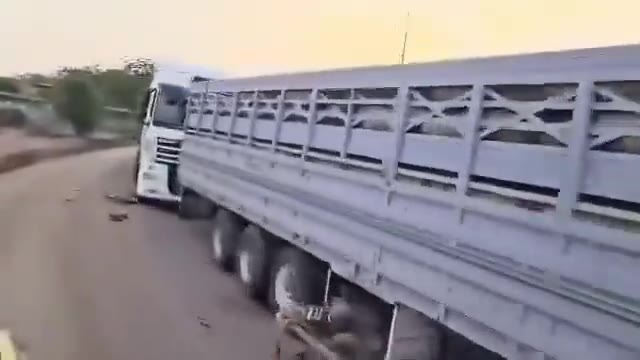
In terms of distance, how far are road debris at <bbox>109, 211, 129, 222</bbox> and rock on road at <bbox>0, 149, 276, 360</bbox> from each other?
0.16m

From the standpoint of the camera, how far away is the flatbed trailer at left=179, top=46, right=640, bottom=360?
3.24 meters

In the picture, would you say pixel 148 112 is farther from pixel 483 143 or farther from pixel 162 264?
pixel 483 143

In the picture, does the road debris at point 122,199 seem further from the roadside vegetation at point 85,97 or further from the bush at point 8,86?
the bush at point 8,86

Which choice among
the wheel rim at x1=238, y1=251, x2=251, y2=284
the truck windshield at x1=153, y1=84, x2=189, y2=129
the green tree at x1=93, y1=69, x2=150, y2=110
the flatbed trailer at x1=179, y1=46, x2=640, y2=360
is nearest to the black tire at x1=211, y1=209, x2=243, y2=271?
the wheel rim at x1=238, y1=251, x2=251, y2=284

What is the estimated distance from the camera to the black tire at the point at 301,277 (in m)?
7.01

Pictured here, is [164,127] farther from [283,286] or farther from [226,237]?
[283,286]

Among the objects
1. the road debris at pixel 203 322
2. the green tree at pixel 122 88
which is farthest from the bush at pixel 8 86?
the road debris at pixel 203 322

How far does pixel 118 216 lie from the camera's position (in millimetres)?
15234

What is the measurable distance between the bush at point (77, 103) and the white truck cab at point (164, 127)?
1148 inches

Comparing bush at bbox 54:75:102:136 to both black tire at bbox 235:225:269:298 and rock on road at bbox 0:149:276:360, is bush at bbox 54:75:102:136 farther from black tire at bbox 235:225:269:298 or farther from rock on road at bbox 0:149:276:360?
black tire at bbox 235:225:269:298

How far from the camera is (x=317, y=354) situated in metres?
A: 5.76

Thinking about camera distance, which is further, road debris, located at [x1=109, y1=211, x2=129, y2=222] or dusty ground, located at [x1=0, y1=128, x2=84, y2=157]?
dusty ground, located at [x1=0, y1=128, x2=84, y2=157]

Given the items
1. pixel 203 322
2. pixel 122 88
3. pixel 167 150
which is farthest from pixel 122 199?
pixel 122 88

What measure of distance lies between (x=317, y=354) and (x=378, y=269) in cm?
94
